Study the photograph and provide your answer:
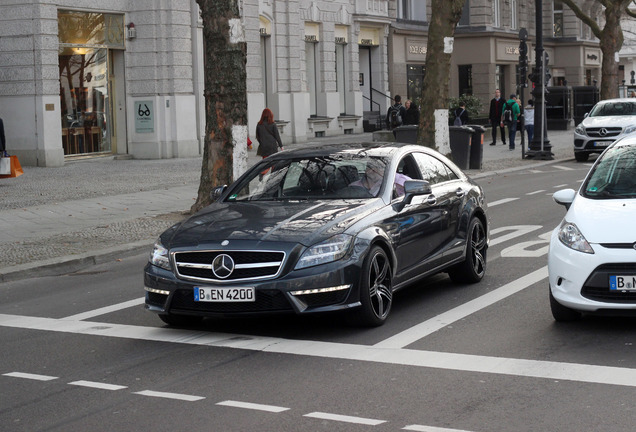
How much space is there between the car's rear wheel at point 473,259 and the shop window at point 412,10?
137 ft

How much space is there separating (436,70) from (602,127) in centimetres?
677

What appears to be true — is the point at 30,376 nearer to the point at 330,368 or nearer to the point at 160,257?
the point at 160,257

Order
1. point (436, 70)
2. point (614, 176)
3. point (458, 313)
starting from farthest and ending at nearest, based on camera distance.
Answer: point (436, 70) < point (458, 313) < point (614, 176)

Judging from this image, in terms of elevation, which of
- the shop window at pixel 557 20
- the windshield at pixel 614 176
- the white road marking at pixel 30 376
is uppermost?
the shop window at pixel 557 20

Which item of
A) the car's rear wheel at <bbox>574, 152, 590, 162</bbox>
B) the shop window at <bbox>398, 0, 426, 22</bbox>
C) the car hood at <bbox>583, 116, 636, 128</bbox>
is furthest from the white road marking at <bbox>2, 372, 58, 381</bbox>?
the shop window at <bbox>398, 0, 426, 22</bbox>

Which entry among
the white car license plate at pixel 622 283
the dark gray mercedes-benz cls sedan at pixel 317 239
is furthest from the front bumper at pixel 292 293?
the white car license plate at pixel 622 283

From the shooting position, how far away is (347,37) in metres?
45.2

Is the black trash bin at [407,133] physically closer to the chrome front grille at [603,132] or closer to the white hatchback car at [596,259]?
the chrome front grille at [603,132]

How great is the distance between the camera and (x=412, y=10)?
5288cm

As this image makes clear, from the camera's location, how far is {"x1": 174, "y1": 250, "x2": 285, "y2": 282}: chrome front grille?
8234mm

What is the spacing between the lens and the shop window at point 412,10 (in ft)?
171

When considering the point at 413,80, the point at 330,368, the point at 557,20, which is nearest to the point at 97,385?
the point at 330,368

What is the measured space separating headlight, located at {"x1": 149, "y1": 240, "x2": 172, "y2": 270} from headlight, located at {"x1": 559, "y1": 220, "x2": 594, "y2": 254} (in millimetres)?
3039

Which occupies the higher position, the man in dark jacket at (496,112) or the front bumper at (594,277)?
the man in dark jacket at (496,112)
